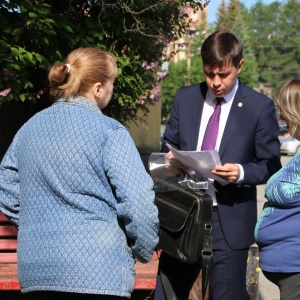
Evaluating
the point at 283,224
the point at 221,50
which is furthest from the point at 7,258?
the point at 283,224

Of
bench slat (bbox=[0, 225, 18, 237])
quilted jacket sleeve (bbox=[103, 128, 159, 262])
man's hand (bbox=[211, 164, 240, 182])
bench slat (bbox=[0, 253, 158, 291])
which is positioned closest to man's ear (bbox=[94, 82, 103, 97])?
quilted jacket sleeve (bbox=[103, 128, 159, 262])

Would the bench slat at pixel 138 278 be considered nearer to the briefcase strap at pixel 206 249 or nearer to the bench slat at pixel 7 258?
the bench slat at pixel 7 258

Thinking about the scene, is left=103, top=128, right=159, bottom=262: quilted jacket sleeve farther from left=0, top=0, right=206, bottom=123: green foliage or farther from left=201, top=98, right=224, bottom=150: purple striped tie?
left=0, top=0, right=206, bottom=123: green foliage

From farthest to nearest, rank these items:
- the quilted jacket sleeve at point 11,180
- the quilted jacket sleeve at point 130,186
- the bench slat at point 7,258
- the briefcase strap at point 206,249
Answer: the bench slat at point 7,258, the briefcase strap at point 206,249, the quilted jacket sleeve at point 11,180, the quilted jacket sleeve at point 130,186

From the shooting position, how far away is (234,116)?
4047 millimetres

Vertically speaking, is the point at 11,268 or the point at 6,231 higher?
the point at 6,231

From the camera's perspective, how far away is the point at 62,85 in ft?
10.6

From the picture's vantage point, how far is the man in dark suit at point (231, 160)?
399cm

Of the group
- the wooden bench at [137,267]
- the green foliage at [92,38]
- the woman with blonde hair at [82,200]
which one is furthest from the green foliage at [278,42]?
the woman with blonde hair at [82,200]

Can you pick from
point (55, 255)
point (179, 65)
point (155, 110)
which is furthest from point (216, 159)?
point (179, 65)

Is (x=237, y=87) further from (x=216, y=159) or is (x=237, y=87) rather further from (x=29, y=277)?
(x=29, y=277)

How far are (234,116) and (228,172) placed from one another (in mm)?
378

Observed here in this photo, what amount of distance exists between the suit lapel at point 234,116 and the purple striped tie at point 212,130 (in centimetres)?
6

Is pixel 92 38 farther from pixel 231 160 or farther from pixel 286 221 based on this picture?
pixel 286 221
